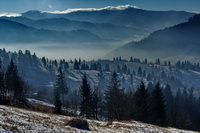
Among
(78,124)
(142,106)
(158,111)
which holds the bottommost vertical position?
(158,111)

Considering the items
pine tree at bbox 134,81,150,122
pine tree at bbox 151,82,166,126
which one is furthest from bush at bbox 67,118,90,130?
pine tree at bbox 151,82,166,126

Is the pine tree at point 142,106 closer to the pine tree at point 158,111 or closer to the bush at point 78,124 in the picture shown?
the pine tree at point 158,111

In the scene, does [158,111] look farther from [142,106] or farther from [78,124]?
[78,124]

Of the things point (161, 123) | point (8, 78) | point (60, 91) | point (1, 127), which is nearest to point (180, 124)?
point (161, 123)

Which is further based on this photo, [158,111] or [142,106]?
[158,111]

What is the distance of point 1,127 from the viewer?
15.8 metres

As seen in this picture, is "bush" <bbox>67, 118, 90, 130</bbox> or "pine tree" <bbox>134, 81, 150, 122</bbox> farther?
"pine tree" <bbox>134, 81, 150, 122</bbox>

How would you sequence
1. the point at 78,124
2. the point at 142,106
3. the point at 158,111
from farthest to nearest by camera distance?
the point at 158,111 → the point at 142,106 → the point at 78,124

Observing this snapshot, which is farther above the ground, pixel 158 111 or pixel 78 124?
pixel 78 124

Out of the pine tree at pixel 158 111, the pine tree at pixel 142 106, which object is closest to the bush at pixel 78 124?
the pine tree at pixel 142 106

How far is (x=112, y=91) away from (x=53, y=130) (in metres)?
39.8

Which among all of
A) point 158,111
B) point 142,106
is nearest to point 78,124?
point 142,106

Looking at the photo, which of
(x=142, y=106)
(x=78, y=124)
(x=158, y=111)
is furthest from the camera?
(x=158, y=111)

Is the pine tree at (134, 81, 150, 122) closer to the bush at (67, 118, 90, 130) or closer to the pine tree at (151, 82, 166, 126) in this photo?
the pine tree at (151, 82, 166, 126)
